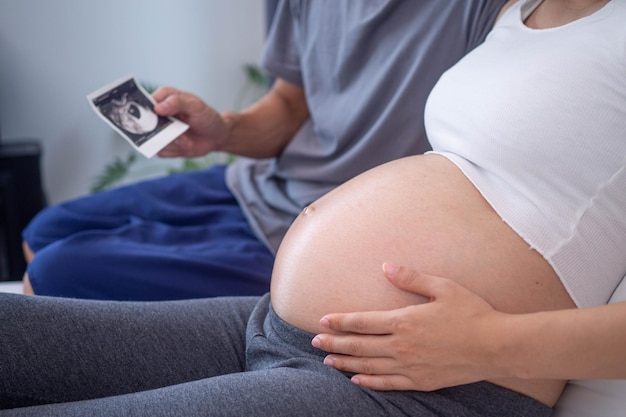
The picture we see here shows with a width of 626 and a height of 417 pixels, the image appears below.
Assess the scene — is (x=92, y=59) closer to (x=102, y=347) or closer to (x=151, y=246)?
(x=151, y=246)

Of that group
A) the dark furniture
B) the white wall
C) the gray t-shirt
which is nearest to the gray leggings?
the gray t-shirt

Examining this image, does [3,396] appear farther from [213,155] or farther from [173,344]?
[213,155]

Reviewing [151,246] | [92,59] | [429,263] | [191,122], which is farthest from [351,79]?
[92,59]

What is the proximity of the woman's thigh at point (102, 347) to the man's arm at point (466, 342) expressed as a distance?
23 centimetres

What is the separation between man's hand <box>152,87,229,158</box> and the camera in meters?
1.37

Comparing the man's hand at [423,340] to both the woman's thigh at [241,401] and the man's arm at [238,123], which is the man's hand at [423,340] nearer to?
the woman's thigh at [241,401]

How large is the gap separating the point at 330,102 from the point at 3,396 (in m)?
0.85

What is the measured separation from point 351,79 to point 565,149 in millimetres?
601

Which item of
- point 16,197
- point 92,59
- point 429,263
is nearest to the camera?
point 429,263

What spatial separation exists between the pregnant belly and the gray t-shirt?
36 cm

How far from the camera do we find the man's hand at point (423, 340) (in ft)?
2.54

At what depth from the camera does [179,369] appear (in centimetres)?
93

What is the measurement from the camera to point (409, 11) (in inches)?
51.3

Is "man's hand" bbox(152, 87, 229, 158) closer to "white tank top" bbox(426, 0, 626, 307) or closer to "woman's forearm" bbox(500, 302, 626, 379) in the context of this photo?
"white tank top" bbox(426, 0, 626, 307)
